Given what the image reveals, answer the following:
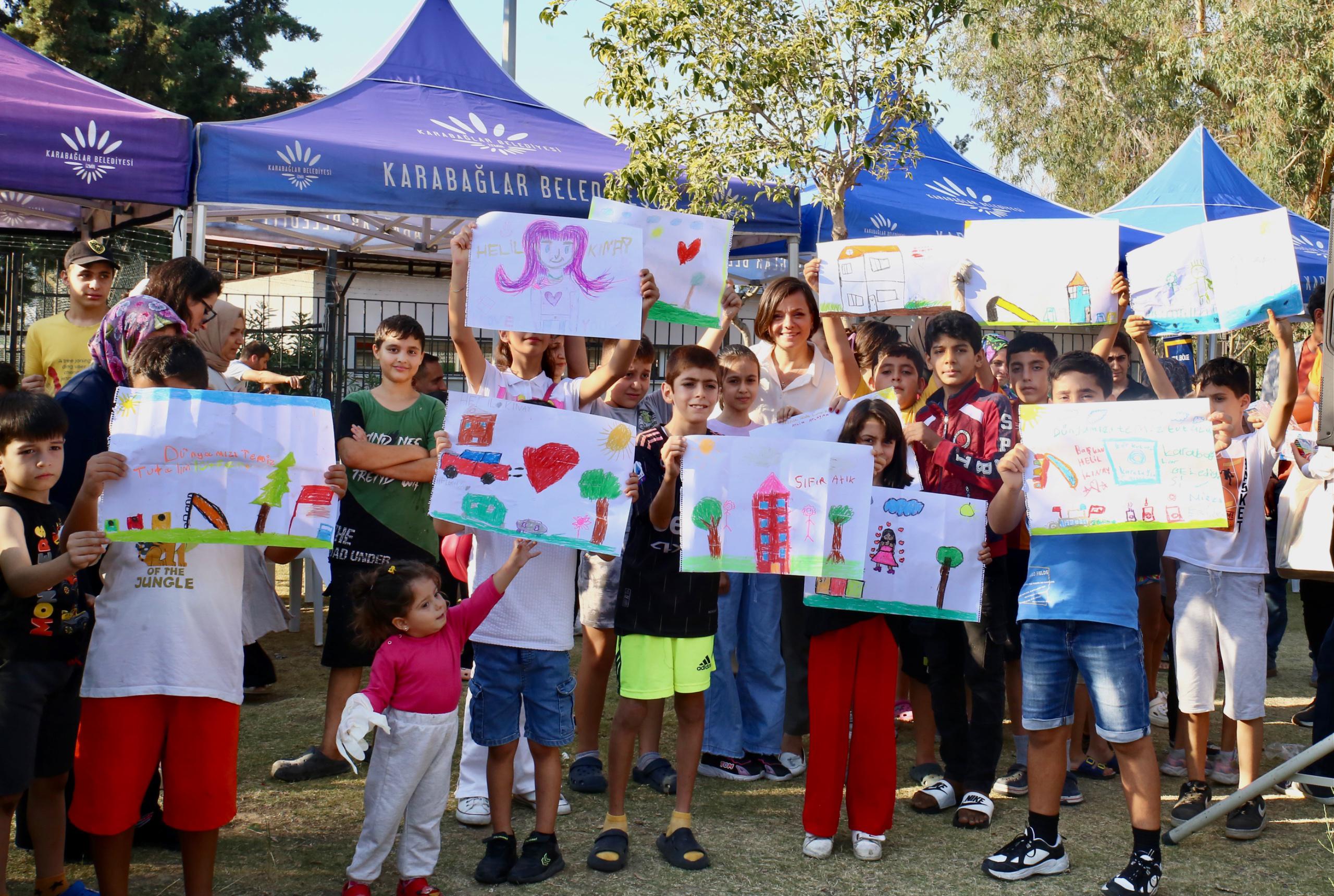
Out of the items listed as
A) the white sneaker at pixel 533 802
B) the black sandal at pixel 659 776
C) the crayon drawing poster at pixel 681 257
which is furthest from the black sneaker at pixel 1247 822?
the crayon drawing poster at pixel 681 257

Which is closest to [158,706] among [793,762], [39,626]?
[39,626]

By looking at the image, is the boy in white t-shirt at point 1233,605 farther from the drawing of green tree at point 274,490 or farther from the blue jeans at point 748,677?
the drawing of green tree at point 274,490

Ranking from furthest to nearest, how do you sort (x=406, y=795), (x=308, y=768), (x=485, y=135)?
(x=485, y=135)
(x=308, y=768)
(x=406, y=795)

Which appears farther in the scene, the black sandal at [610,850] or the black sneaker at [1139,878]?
the black sandal at [610,850]

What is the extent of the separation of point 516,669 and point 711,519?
846mm

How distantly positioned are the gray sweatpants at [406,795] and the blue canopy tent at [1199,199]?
952cm

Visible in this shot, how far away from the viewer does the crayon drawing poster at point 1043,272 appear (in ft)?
16.0

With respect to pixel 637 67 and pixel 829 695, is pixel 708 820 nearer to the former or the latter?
pixel 829 695

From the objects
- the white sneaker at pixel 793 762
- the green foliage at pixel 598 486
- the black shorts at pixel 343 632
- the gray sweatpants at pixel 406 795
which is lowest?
the white sneaker at pixel 793 762

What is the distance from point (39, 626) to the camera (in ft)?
10.3

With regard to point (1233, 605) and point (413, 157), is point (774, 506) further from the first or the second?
point (413, 157)

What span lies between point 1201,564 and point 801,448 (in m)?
1.80

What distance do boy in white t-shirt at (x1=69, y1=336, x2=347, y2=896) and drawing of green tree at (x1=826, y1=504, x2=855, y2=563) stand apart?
5.35ft

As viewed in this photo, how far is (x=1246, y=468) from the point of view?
14.8 ft
